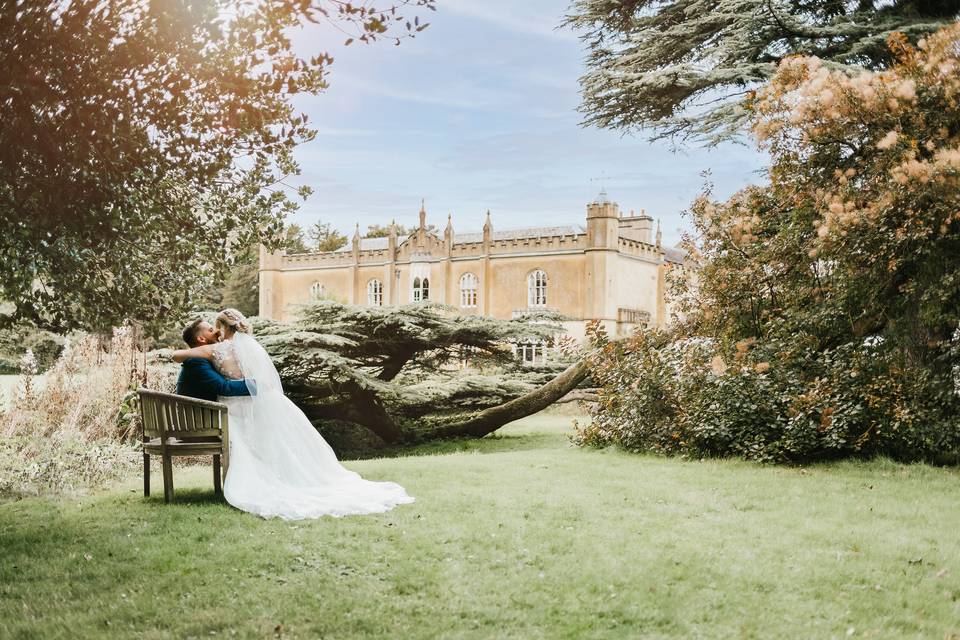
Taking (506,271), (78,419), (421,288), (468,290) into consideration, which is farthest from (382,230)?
(78,419)

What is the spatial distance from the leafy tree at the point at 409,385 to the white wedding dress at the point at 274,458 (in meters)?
5.69

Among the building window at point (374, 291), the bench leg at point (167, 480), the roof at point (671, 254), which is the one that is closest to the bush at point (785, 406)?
the bench leg at point (167, 480)

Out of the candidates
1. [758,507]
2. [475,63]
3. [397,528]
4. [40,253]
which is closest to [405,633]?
[397,528]

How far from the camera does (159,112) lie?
17.5 feet

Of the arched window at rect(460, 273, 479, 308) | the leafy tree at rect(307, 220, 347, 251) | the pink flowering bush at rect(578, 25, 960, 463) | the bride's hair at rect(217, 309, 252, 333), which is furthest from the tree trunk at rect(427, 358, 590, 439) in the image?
the leafy tree at rect(307, 220, 347, 251)

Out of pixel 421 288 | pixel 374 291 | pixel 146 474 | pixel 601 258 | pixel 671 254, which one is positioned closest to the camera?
pixel 146 474

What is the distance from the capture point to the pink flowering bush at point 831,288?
7.40 m

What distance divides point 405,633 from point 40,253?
12.3 feet

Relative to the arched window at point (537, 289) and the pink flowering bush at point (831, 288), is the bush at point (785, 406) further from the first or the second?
the arched window at point (537, 289)

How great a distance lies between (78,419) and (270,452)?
391 cm

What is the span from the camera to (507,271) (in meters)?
38.3

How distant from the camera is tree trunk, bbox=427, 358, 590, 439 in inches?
499

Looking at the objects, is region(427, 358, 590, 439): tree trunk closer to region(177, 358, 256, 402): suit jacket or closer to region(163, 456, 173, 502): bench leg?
region(177, 358, 256, 402): suit jacket

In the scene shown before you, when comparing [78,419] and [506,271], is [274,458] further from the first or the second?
[506,271]
